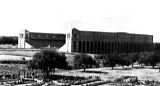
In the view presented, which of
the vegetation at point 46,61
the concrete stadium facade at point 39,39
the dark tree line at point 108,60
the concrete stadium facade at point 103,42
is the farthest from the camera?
the concrete stadium facade at point 39,39

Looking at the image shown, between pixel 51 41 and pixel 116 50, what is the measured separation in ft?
132

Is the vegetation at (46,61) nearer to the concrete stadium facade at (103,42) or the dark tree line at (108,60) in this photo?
the dark tree line at (108,60)

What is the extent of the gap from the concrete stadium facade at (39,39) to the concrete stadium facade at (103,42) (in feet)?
91.7

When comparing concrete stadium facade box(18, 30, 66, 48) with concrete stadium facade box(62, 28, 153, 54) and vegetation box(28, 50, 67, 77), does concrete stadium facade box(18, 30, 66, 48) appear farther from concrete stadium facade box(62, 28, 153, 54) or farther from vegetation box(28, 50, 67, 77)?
vegetation box(28, 50, 67, 77)

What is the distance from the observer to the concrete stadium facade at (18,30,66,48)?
6344 inches

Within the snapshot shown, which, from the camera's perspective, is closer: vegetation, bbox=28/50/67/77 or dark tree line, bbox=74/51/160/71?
vegetation, bbox=28/50/67/77

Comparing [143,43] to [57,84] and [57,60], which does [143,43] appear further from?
[57,84]

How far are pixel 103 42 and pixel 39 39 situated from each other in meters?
39.8

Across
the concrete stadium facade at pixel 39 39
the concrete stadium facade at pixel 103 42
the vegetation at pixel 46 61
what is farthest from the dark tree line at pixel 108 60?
the concrete stadium facade at pixel 39 39

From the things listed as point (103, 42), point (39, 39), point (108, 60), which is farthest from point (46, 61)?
point (39, 39)

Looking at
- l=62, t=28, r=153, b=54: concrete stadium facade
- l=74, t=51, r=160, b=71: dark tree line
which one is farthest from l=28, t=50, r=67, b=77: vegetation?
l=62, t=28, r=153, b=54: concrete stadium facade

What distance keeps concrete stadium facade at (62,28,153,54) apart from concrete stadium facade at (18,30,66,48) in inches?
1100

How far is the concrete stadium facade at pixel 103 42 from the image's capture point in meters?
135

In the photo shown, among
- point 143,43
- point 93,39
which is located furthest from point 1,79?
point 143,43
